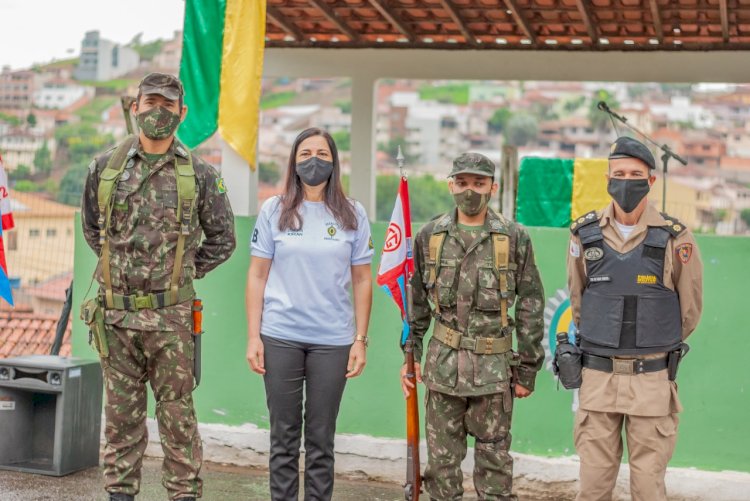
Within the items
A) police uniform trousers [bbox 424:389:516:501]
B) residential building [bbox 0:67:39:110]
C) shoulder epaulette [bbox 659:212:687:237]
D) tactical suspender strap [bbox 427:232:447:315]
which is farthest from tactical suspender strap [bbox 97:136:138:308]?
residential building [bbox 0:67:39:110]

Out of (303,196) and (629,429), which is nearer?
(629,429)

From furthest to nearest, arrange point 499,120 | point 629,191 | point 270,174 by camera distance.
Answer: point 499,120
point 270,174
point 629,191

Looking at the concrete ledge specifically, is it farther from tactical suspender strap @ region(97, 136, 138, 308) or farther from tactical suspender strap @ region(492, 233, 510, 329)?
tactical suspender strap @ region(97, 136, 138, 308)

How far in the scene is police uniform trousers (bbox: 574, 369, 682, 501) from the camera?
12.7 feet

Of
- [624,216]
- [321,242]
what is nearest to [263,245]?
[321,242]

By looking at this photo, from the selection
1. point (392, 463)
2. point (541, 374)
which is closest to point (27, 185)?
point (392, 463)

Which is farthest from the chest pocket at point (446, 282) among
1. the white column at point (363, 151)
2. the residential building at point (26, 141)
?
the residential building at point (26, 141)

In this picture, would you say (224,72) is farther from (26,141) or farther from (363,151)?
(26,141)

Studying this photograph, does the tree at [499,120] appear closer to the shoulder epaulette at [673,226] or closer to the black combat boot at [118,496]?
the shoulder epaulette at [673,226]

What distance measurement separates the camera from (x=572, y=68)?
32.6ft

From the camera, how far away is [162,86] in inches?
161

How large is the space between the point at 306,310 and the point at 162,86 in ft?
3.68

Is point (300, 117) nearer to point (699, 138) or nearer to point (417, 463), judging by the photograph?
point (699, 138)

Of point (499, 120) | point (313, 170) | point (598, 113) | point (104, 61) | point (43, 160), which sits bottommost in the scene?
point (313, 170)
